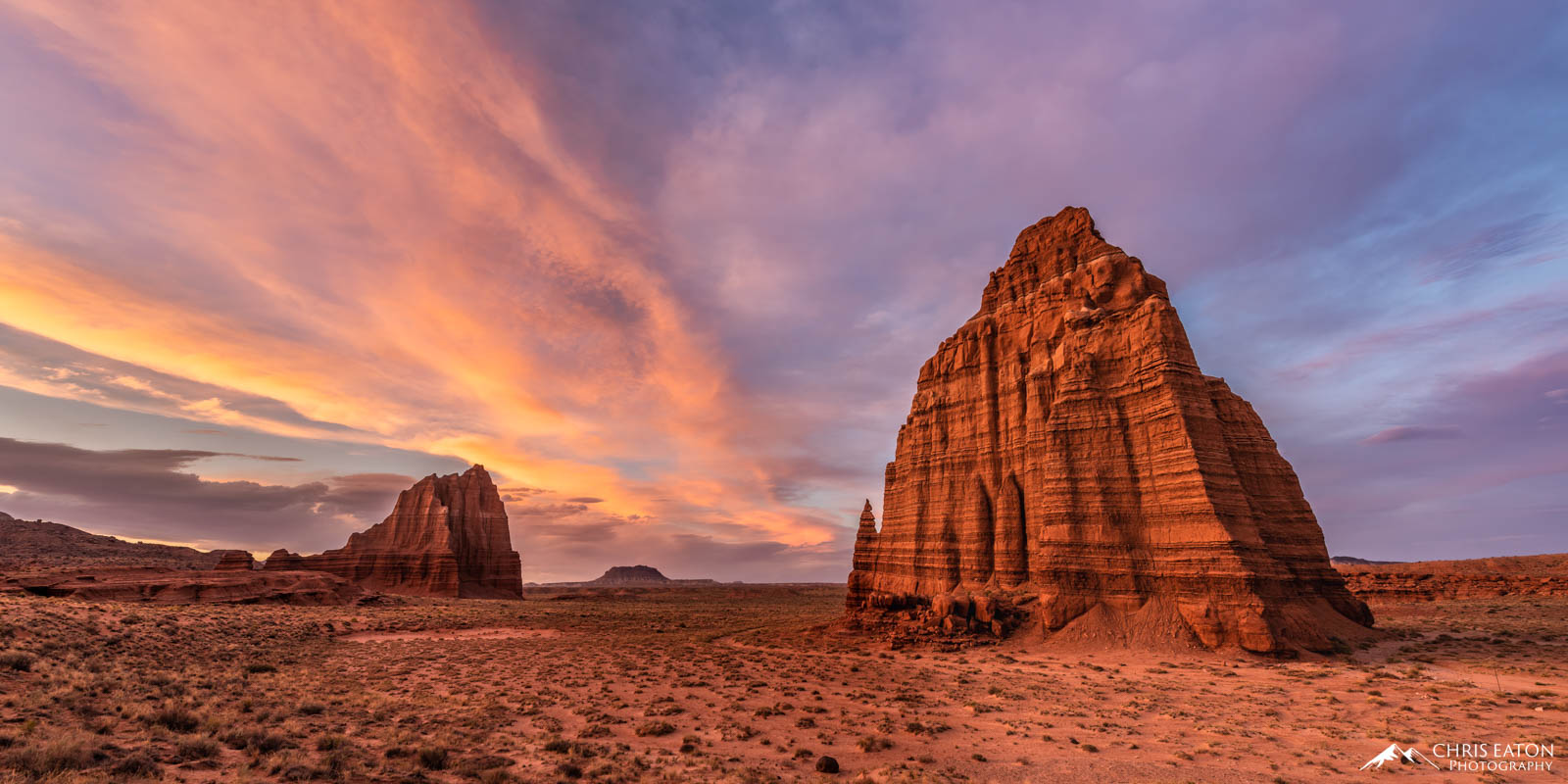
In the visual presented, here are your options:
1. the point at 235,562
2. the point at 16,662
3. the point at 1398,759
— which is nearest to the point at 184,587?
the point at 235,562

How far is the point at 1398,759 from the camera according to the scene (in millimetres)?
13914

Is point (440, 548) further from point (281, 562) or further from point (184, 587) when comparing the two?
point (184, 587)

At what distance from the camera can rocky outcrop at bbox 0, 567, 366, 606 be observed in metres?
43.2

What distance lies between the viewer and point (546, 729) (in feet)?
55.7

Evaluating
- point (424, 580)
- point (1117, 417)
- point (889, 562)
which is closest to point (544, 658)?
point (889, 562)

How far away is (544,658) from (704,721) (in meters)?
17.1

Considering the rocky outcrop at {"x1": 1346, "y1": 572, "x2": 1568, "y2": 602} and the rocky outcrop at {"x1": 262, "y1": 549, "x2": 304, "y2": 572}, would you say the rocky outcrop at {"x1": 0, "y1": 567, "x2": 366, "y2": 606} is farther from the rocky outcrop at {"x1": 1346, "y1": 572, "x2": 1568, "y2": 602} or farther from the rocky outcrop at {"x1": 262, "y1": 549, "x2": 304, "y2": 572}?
the rocky outcrop at {"x1": 1346, "y1": 572, "x2": 1568, "y2": 602}

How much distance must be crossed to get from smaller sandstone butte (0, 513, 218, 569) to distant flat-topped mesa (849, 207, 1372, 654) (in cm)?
10320

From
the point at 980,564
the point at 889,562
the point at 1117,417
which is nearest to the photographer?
the point at 1117,417

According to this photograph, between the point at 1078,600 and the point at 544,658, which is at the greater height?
the point at 1078,600

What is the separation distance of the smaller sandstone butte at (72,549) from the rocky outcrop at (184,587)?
96.9ft

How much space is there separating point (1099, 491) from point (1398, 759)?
64.8ft

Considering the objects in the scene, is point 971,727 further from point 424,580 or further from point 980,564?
point 424,580

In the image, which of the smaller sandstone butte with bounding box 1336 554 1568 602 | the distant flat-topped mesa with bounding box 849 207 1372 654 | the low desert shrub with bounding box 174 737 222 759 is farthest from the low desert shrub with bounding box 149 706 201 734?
the smaller sandstone butte with bounding box 1336 554 1568 602
